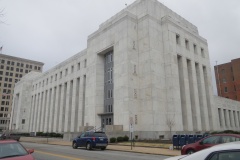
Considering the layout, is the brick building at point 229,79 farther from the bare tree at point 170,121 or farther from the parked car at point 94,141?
the parked car at point 94,141

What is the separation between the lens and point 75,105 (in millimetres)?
50625

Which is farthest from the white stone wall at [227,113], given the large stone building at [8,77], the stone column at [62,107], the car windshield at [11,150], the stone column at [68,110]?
the large stone building at [8,77]

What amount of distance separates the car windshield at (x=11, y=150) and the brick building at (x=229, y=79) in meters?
75.8

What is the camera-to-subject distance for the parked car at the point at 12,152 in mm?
7465

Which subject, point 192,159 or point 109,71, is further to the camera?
point 109,71

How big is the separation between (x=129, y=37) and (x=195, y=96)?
16.2 metres

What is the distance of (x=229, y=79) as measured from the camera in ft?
248

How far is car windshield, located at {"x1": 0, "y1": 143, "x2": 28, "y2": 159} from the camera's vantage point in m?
7.73

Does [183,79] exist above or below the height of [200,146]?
above

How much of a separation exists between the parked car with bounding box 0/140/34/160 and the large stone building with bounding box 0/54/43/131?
118987 millimetres

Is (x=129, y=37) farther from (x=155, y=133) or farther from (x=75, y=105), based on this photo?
(x=75, y=105)

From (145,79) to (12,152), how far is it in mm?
29670

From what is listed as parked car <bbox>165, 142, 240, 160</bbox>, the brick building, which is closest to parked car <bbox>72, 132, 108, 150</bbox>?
parked car <bbox>165, 142, 240, 160</bbox>

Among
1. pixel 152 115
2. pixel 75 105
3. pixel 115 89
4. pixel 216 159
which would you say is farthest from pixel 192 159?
pixel 75 105
